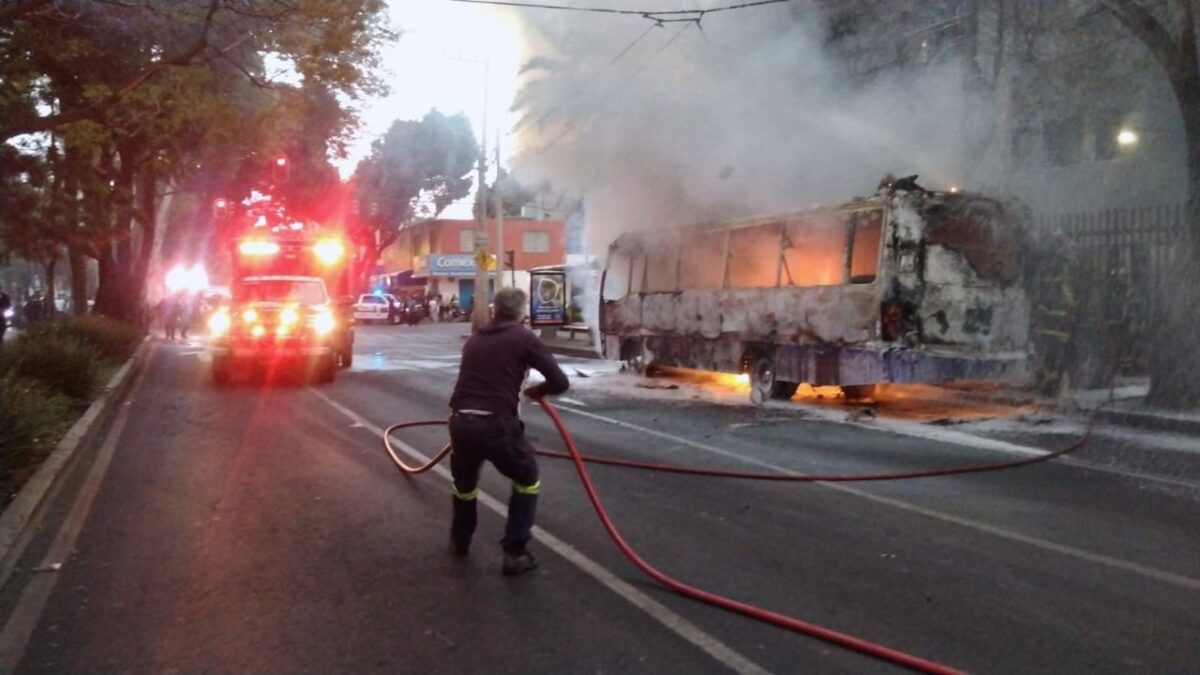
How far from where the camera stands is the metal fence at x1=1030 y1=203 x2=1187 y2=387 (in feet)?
41.3

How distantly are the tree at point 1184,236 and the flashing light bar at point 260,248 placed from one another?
1561cm

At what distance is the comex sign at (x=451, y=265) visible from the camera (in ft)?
186

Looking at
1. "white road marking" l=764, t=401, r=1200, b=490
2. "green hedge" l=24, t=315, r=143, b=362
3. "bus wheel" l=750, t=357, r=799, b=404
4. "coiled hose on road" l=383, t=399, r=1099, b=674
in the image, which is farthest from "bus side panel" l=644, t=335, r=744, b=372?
"green hedge" l=24, t=315, r=143, b=362

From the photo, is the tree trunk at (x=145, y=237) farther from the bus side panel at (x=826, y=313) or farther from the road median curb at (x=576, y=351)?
the bus side panel at (x=826, y=313)

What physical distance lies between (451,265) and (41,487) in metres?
49.7

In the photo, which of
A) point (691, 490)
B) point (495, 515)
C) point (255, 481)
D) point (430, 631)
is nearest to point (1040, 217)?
point (691, 490)

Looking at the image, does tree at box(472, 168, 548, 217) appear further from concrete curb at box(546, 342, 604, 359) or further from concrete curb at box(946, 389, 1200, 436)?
concrete curb at box(946, 389, 1200, 436)

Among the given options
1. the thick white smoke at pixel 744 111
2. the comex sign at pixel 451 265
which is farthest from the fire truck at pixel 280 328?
the comex sign at pixel 451 265

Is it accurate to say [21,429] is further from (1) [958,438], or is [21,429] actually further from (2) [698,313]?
(2) [698,313]

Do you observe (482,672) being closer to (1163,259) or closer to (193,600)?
(193,600)

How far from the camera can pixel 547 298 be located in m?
29.1

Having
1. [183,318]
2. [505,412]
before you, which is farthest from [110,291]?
[505,412]

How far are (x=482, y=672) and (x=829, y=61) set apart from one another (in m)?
13.9

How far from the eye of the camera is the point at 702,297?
1505 cm
